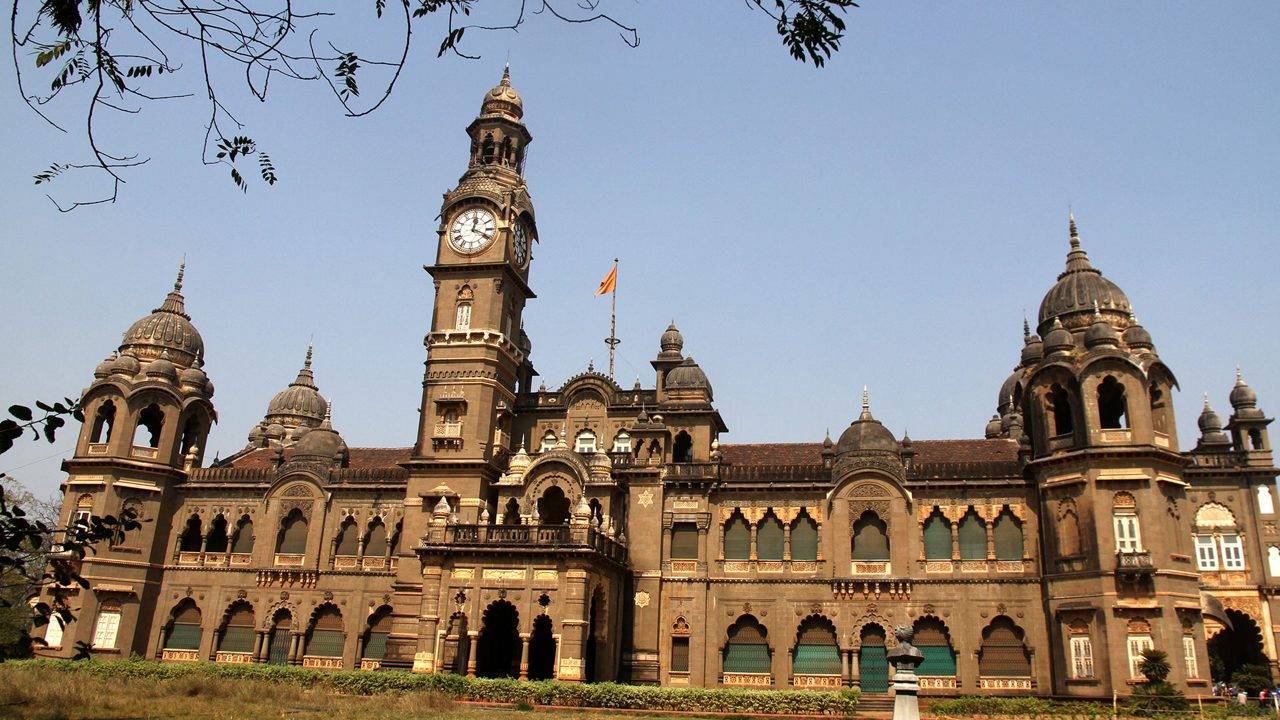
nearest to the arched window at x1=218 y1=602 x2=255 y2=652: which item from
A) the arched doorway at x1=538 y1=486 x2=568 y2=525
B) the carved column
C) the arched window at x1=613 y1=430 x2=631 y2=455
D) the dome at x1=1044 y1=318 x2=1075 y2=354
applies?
the arched doorway at x1=538 y1=486 x2=568 y2=525

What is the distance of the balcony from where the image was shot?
32.3 meters

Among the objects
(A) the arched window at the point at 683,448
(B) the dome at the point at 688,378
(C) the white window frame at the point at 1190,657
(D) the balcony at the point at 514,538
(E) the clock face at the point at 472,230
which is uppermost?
(E) the clock face at the point at 472,230

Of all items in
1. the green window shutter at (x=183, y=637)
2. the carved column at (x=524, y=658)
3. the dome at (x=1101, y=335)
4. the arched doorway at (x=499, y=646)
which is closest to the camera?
the carved column at (x=524, y=658)

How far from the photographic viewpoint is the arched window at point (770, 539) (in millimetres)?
37125

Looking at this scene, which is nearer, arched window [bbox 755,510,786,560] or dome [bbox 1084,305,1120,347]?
dome [bbox 1084,305,1120,347]

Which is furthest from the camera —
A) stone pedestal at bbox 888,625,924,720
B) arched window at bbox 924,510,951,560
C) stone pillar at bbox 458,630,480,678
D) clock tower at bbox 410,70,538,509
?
clock tower at bbox 410,70,538,509

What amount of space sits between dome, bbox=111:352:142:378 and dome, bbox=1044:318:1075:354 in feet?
124

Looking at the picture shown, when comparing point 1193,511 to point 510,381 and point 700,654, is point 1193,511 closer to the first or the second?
point 700,654

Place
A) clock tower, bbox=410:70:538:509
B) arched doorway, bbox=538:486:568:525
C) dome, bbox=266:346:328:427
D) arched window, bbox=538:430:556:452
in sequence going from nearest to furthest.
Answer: arched doorway, bbox=538:486:568:525, clock tower, bbox=410:70:538:509, arched window, bbox=538:430:556:452, dome, bbox=266:346:328:427

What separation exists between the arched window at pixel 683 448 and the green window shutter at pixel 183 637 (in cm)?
2130

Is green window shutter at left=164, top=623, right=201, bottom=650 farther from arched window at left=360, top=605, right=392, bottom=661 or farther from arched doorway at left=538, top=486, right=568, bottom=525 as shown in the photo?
arched doorway at left=538, top=486, right=568, bottom=525

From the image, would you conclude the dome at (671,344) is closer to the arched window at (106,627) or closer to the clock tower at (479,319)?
the clock tower at (479,319)

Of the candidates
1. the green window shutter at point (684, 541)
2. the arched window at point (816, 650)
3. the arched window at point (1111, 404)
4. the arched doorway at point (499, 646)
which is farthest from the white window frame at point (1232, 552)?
the arched doorway at point (499, 646)

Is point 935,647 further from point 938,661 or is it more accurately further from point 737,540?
point 737,540
